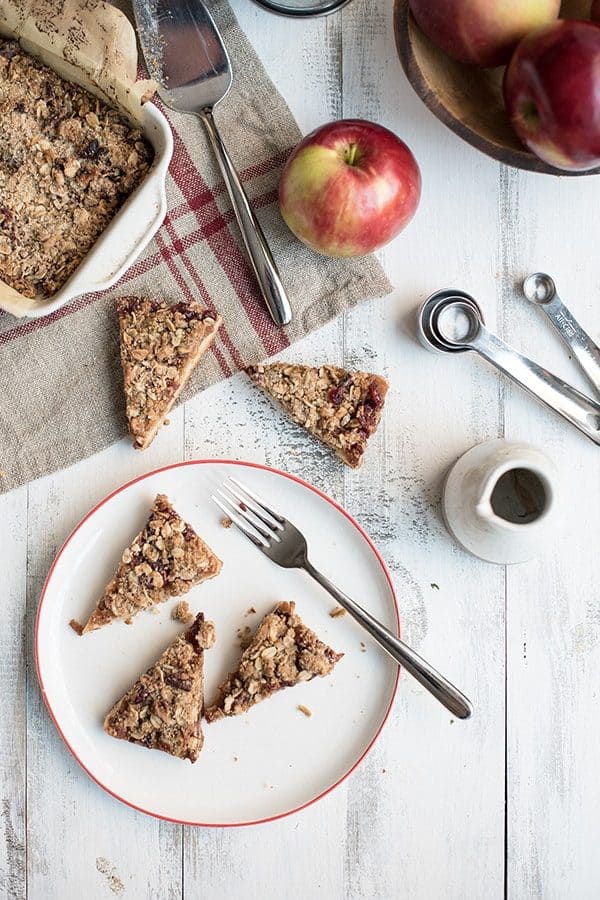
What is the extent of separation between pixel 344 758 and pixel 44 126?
1.03m

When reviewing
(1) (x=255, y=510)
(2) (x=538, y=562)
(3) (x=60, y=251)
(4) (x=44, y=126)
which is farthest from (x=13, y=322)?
(2) (x=538, y=562)

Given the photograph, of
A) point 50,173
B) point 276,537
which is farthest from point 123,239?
point 276,537

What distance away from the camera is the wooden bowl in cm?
119

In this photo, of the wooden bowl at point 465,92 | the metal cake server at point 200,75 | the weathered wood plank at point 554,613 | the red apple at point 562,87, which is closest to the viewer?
the red apple at point 562,87

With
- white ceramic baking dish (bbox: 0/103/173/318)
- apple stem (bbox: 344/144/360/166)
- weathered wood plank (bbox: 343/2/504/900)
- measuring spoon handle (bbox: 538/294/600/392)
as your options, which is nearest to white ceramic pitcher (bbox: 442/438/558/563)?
weathered wood plank (bbox: 343/2/504/900)

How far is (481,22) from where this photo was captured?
44.5 inches

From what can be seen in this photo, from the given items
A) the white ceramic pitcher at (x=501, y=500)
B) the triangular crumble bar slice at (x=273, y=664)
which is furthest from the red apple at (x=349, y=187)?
the triangular crumble bar slice at (x=273, y=664)

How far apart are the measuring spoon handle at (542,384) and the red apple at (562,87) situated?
0.31 m

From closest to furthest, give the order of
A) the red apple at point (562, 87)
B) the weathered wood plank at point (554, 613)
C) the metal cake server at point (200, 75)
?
the red apple at point (562, 87)
the metal cake server at point (200, 75)
the weathered wood plank at point (554, 613)

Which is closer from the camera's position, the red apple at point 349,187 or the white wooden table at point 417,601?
the red apple at point 349,187

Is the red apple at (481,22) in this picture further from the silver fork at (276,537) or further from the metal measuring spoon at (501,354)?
the silver fork at (276,537)

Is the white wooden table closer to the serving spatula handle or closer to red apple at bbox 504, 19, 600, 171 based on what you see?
the serving spatula handle

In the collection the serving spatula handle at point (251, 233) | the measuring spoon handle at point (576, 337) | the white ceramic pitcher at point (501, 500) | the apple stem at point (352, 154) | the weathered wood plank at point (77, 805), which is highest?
the apple stem at point (352, 154)

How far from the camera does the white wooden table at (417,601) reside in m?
1.39
